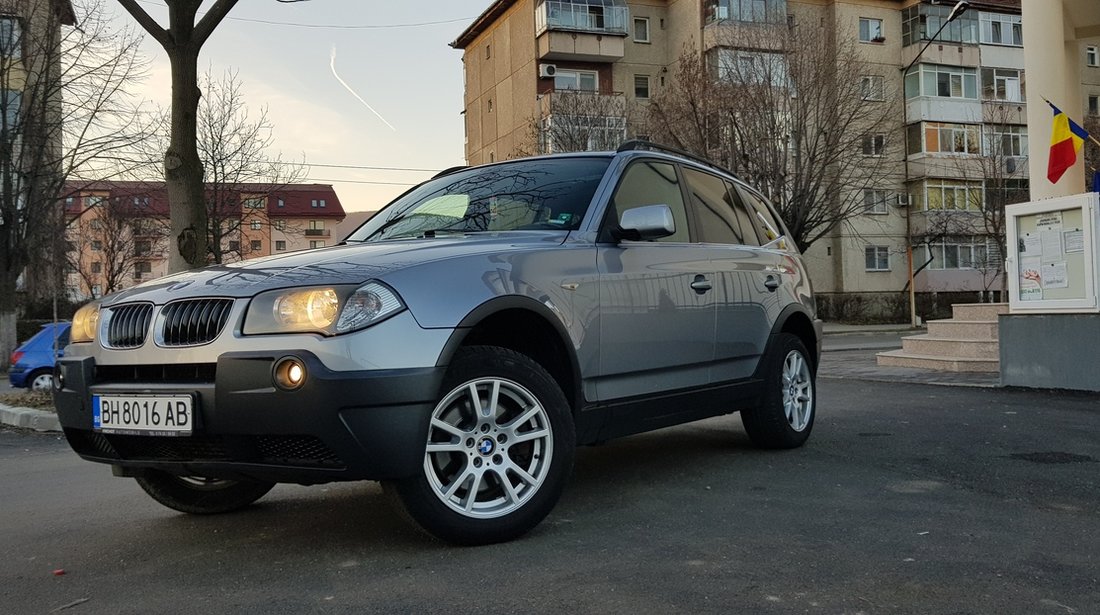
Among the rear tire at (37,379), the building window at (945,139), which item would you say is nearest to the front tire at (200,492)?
the rear tire at (37,379)

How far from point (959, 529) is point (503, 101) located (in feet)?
146

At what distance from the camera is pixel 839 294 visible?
43.3 m

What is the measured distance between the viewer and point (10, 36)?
21906 millimetres

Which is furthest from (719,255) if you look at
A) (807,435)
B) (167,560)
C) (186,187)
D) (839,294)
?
(839,294)

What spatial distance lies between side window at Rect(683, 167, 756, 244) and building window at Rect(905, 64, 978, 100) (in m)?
41.9

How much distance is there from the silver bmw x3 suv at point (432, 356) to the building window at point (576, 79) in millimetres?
39000

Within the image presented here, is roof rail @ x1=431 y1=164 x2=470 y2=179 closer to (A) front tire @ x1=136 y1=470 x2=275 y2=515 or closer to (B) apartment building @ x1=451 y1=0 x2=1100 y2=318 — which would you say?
(A) front tire @ x1=136 y1=470 x2=275 y2=515

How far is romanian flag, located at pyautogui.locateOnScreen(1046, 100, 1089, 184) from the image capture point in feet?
33.9

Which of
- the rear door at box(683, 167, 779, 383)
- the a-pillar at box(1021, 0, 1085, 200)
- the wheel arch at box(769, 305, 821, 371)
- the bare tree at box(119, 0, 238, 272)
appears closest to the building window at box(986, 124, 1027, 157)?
the a-pillar at box(1021, 0, 1085, 200)

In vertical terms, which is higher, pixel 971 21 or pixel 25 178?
pixel 971 21

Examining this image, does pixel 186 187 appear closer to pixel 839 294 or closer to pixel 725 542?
pixel 725 542

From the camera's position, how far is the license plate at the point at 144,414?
Result: 3.38m

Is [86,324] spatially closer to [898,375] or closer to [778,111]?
[898,375]

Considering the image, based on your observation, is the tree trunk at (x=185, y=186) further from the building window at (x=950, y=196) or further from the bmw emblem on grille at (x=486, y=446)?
the building window at (x=950, y=196)
